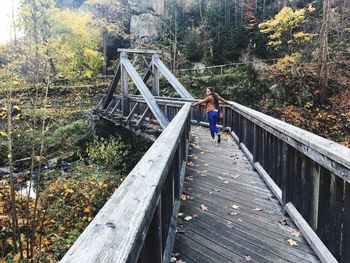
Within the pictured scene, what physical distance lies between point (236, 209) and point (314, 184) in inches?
48.2

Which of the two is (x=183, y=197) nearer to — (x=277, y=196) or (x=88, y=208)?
(x=277, y=196)

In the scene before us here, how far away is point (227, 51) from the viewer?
84.3 feet

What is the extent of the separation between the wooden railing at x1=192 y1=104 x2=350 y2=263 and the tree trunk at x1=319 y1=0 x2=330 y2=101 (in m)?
13.9

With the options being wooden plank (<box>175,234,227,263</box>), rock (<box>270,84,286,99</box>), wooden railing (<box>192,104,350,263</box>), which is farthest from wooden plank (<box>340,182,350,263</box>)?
rock (<box>270,84,286,99</box>)

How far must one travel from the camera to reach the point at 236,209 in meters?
3.57

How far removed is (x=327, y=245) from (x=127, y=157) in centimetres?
1119

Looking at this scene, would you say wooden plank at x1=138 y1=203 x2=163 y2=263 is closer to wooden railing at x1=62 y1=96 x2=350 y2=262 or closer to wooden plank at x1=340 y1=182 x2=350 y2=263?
wooden railing at x1=62 y1=96 x2=350 y2=262

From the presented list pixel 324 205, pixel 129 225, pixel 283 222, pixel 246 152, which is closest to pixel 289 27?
pixel 246 152

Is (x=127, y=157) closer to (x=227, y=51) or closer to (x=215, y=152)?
(x=215, y=152)

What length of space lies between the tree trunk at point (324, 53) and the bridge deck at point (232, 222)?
13302mm

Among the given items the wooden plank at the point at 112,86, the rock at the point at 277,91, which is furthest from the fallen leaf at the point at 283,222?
the rock at the point at 277,91

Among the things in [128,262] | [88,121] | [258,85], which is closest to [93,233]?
[128,262]

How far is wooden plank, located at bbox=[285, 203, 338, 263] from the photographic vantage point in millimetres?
2294

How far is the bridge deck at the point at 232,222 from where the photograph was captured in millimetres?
2596
